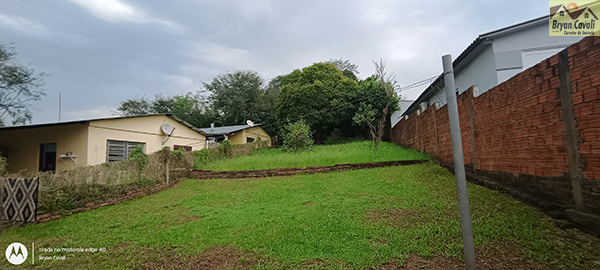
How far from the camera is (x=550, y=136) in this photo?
147 inches

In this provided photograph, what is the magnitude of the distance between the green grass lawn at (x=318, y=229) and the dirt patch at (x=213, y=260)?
32 millimetres

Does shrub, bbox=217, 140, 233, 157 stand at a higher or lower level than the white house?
lower

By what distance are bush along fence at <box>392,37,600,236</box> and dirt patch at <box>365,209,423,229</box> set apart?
172cm

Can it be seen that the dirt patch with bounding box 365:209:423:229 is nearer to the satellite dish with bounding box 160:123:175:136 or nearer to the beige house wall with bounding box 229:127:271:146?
the satellite dish with bounding box 160:123:175:136

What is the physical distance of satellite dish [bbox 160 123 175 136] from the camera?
1398 cm

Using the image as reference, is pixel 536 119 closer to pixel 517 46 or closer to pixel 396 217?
pixel 396 217

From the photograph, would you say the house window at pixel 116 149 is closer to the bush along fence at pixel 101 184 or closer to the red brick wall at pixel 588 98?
the bush along fence at pixel 101 184

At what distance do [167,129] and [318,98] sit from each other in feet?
42.5

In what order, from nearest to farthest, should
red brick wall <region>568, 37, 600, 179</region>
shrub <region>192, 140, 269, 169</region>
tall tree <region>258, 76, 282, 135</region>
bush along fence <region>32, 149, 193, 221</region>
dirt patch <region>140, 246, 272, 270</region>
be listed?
1. red brick wall <region>568, 37, 600, 179</region>
2. dirt patch <region>140, 246, 272, 270</region>
3. bush along fence <region>32, 149, 193, 221</region>
4. shrub <region>192, 140, 269, 169</region>
5. tall tree <region>258, 76, 282, 135</region>

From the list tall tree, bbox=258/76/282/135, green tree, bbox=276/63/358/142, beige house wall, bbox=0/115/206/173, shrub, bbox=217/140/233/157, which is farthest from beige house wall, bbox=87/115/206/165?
tall tree, bbox=258/76/282/135

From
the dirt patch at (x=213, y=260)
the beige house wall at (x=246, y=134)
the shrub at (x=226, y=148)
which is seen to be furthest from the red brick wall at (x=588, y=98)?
the beige house wall at (x=246, y=134)

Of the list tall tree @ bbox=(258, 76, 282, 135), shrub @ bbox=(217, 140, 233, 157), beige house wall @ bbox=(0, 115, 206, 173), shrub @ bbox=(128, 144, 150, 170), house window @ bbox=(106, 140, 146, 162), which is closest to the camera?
shrub @ bbox=(128, 144, 150, 170)

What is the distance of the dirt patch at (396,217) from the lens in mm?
3945

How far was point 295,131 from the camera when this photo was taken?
1738 cm
